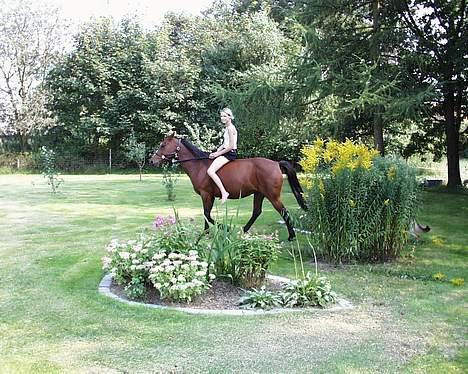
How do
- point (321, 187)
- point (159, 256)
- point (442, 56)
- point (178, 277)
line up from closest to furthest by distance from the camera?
point (178, 277) < point (159, 256) < point (321, 187) < point (442, 56)

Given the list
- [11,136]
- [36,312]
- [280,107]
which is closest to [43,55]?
[11,136]

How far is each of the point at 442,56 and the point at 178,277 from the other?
11.7 metres

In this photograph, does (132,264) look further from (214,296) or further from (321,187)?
(321,187)

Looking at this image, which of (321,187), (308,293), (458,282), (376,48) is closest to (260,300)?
(308,293)

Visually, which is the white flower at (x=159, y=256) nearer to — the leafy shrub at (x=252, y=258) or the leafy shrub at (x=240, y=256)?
the leafy shrub at (x=240, y=256)

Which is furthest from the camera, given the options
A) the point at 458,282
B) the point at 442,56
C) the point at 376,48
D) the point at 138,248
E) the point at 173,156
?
the point at 442,56

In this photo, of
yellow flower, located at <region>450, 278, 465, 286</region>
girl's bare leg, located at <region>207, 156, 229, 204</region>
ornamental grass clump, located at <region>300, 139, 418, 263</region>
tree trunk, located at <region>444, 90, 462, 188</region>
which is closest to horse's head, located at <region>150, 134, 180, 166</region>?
girl's bare leg, located at <region>207, 156, 229, 204</region>

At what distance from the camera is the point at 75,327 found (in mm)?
3760

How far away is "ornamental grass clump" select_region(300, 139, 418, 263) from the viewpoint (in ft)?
19.7

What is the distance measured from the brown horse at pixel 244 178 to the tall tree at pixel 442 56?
6196mm

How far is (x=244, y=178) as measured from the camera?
7.31 m

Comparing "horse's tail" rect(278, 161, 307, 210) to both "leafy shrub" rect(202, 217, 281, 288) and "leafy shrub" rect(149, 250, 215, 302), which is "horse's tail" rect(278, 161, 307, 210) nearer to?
"leafy shrub" rect(202, 217, 281, 288)

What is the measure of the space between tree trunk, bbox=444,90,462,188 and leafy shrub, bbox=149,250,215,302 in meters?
12.2

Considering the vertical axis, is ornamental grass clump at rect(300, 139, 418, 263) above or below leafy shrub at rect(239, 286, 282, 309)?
above
